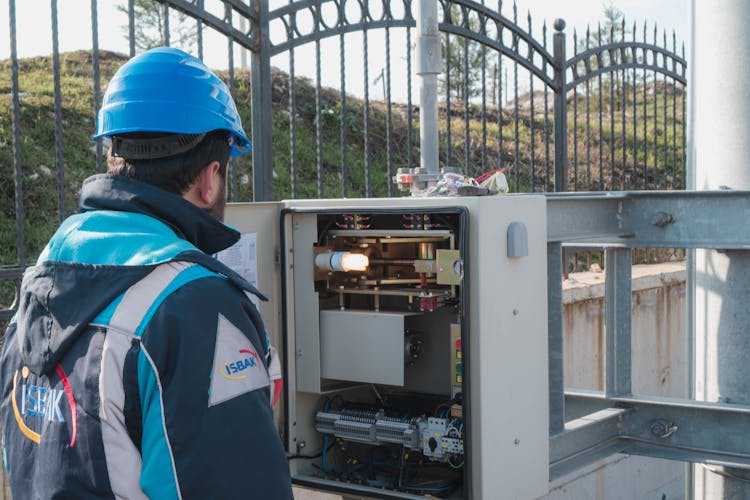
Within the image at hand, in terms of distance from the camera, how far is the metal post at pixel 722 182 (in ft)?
11.6

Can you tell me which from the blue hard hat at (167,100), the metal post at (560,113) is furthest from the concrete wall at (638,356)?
the blue hard hat at (167,100)

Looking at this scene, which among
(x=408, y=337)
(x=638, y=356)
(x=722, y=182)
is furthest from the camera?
(x=638, y=356)

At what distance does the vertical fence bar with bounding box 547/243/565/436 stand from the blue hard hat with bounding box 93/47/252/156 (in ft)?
5.52

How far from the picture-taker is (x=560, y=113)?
661 cm

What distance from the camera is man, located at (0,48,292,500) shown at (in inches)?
54.5

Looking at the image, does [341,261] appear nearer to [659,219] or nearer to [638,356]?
[659,219]

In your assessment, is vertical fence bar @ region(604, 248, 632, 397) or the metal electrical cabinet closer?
the metal electrical cabinet

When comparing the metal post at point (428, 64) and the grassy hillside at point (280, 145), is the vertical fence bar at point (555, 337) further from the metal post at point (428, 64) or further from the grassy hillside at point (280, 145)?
the grassy hillside at point (280, 145)

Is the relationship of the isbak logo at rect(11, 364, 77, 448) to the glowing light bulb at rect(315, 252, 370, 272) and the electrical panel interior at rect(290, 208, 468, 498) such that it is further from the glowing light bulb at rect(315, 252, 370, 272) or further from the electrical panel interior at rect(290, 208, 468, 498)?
the glowing light bulb at rect(315, 252, 370, 272)

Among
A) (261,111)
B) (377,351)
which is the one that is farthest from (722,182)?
(261,111)

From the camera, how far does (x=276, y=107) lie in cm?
1034

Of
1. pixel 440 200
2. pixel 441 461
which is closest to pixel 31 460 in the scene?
pixel 440 200

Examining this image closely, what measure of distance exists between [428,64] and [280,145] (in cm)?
624

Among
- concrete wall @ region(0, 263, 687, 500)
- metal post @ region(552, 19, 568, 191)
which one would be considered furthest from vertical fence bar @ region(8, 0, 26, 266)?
metal post @ region(552, 19, 568, 191)
